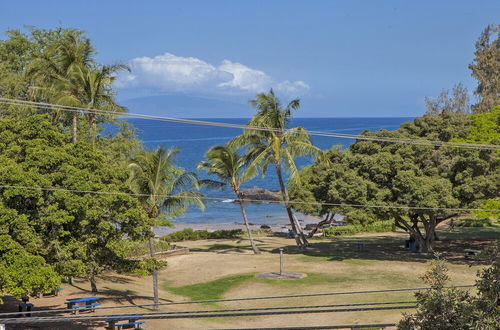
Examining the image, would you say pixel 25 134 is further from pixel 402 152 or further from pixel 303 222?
pixel 303 222

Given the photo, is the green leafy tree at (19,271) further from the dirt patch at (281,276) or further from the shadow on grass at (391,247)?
the shadow on grass at (391,247)

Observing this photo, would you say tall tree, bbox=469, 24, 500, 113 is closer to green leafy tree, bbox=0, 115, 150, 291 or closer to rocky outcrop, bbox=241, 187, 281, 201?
rocky outcrop, bbox=241, 187, 281, 201

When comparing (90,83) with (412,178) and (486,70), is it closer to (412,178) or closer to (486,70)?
(412,178)

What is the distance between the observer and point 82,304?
83.5 ft

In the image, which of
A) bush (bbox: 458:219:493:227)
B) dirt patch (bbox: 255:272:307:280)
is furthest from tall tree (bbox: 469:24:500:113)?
dirt patch (bbox: 255:272:307:280)

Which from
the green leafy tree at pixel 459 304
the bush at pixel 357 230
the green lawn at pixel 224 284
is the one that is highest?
the green leafy tree at pixel 459 304

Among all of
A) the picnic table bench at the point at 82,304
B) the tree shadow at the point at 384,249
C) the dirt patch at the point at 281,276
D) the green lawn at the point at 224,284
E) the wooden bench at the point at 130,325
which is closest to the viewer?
the wooden bench at the point at 130,325

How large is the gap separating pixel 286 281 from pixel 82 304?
9843mm

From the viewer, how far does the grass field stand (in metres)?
23.8

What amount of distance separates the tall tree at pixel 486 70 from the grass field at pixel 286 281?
90.3 ft

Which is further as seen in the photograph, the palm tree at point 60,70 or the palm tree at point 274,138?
the palm tree at point 274,138

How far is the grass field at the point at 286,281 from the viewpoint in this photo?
23.8m

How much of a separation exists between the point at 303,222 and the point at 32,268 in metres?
59.4

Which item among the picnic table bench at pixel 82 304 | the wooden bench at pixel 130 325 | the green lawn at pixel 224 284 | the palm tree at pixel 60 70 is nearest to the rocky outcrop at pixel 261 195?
the palm tree at pixel 60 70
